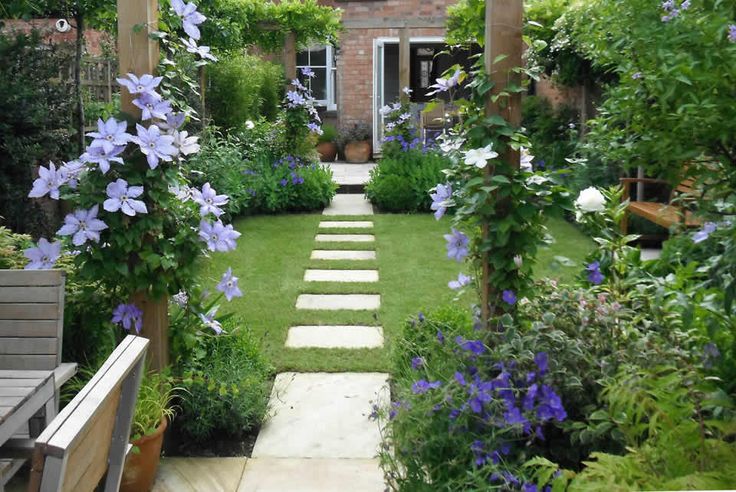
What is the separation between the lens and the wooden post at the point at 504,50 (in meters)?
2.77

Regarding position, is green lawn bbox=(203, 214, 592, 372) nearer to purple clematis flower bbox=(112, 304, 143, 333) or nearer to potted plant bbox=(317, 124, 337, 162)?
purple clematis flower bbox=(112, 304, 143, 333)

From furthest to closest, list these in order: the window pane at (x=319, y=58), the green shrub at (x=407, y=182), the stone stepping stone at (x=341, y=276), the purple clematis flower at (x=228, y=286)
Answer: the window pane at (x=319, y=58), the green shrub at (x=407, y=182), the stone stepping stone at (x=341, y=276), the purple clematis flower at (x=228, y=286)

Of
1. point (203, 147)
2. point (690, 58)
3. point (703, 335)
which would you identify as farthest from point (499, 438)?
point (203, 147)

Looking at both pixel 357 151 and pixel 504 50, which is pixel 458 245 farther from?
pixel 357 151

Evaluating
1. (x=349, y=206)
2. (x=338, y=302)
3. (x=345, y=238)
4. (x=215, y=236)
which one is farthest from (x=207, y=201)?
(x=349, y=206)

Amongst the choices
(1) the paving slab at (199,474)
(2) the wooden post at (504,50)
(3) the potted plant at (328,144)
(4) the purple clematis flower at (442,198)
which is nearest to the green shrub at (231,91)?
(3) the potted plant at (328,144)

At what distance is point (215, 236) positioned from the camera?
304 centimetres

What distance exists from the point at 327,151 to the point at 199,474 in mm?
11181

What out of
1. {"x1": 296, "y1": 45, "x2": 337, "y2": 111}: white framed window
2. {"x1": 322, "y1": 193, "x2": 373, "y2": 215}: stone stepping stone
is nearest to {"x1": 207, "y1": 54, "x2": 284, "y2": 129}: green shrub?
{"x1": 322, "y1": 193, "x2": 373, "y2": 215}: stone stepping stone

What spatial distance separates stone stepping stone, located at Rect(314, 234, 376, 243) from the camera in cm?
714

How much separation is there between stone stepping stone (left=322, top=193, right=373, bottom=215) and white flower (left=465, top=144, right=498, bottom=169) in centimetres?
595

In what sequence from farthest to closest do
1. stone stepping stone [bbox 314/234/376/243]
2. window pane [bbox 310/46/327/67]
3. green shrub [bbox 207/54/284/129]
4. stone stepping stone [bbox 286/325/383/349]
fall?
window pane [bbox 310/46/327/67]
green shrub [bbox 207/54/284/129]
stone stepping stone [bbox 314/234/376/243]
stone stepping stone [bbox 286/325/383/349]

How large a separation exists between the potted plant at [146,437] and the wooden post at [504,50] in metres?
1.39

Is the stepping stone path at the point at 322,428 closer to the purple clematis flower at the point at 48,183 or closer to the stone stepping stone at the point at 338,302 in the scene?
the stone stepping stone at the point at 338,302
